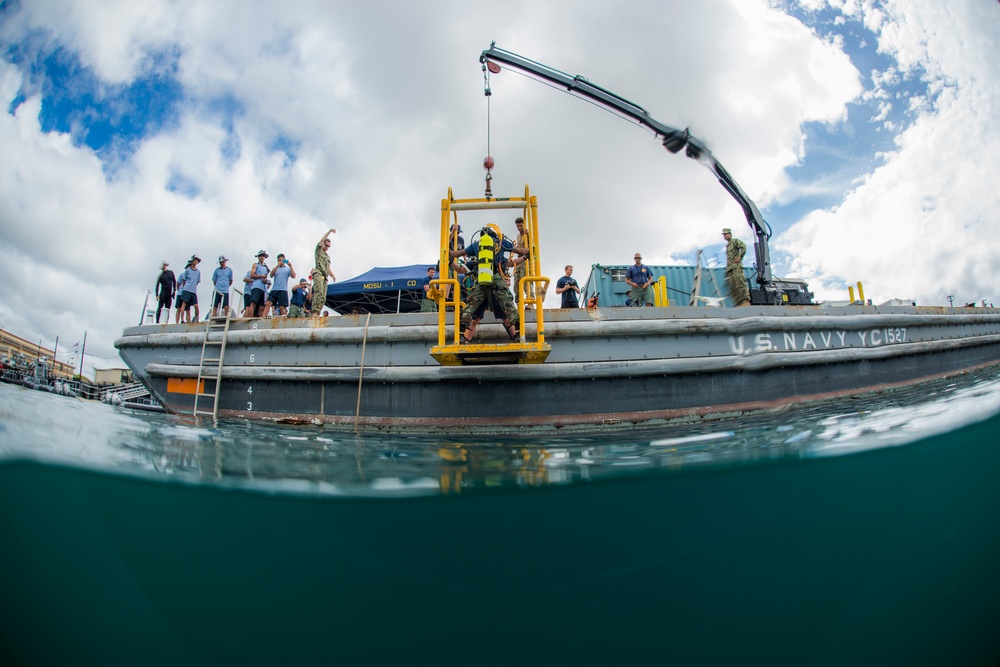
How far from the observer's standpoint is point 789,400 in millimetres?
5508

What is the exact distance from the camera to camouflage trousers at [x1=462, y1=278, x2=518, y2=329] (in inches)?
198

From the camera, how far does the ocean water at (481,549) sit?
2545mm

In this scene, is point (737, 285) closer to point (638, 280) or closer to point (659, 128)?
point (638, 280)

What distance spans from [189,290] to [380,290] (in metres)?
3.95

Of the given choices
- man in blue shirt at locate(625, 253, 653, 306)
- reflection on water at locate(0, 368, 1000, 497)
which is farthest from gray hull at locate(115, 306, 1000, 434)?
man in blue shirt at locate(625, 253, 653, 306)

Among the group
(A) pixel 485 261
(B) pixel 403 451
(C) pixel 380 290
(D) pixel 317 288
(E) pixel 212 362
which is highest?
(C) pixel 380 290

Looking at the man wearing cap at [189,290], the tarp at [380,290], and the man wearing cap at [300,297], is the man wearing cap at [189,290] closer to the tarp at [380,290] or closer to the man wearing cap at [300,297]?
the man wearing cap at [300,297]

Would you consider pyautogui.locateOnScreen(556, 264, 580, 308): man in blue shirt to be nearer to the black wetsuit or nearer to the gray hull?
the gray hull

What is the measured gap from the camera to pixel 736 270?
6895 mm

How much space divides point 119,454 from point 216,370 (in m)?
3.99

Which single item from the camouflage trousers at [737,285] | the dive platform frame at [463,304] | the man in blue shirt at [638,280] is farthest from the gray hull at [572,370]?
the man in blue shirt at [638,280]

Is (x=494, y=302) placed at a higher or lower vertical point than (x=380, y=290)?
lower

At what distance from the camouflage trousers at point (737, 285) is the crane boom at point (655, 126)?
237cm

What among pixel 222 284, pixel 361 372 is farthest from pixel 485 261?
pixel 222 284
